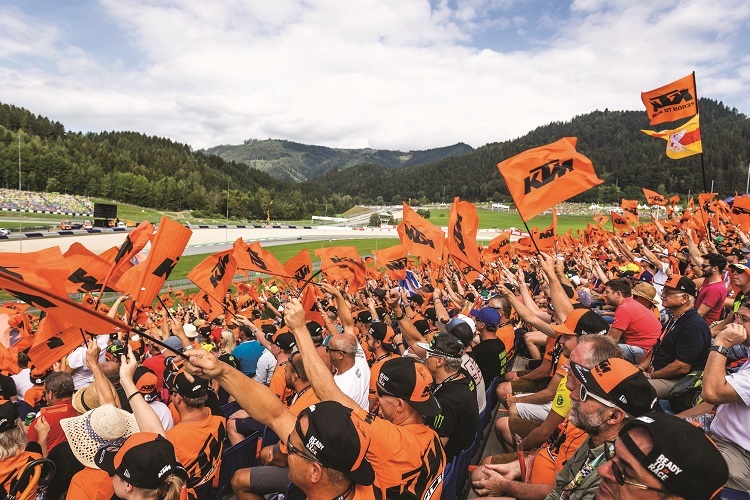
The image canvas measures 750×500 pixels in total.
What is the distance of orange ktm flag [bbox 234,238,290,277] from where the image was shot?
28.8ft

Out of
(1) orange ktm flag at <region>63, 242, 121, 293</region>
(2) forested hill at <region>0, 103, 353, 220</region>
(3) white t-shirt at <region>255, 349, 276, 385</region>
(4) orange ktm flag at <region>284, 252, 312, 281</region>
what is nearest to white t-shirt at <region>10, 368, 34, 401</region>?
(1) orange ktm flag at <region>63, 242, 121, 293</region>

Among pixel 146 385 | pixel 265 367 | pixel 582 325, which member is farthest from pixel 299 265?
pixel 582 325

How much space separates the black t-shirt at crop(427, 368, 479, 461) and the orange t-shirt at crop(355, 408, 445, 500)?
2.27 ft

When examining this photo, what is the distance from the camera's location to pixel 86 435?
319 centimetres

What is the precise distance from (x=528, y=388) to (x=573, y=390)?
9.82 ft

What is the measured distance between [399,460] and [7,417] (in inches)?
107

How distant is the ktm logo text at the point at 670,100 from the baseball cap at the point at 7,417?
11.3m

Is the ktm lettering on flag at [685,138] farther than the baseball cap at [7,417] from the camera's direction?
Yes

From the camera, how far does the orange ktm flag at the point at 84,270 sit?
6523 mm

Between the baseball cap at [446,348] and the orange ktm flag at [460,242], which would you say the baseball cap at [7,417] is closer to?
the baseball cap at [446,348]

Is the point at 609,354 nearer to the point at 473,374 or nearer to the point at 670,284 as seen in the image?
the point at 473,374

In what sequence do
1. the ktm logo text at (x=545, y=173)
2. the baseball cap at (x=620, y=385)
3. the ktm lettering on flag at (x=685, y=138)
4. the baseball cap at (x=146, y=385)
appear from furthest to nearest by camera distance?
the ktm lettering on flag at (x=685, y=138) < the ktm logo text at (x=545, y=173) < the baseball cap at (x=146, y=385) < the baseball cap at (x=620, y=385)

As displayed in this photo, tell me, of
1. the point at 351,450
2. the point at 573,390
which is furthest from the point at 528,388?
the point at 351,450

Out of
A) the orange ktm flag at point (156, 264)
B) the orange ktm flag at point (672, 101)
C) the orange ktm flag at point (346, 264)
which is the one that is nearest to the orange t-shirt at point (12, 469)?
the orange ktm flag at point (156, 264)
